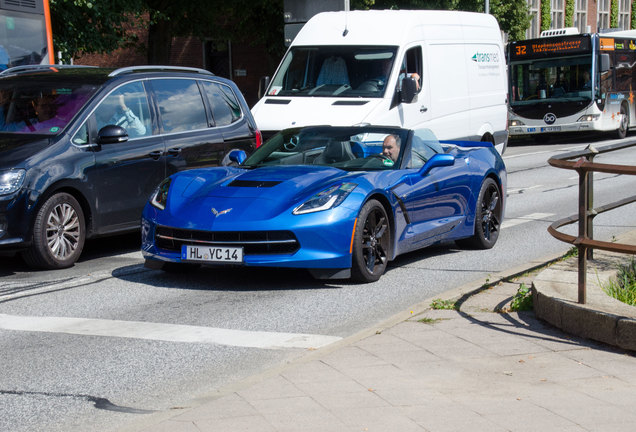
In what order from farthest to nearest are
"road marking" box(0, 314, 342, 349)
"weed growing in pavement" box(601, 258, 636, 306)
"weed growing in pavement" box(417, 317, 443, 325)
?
"weed growing in pavement" box(601, 258, 636, 306)
"weed growing in pavement" box(417, 317, 443, 325)
"road marking" box(0, 314, 342, 349)

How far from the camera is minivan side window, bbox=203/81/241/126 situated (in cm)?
1087

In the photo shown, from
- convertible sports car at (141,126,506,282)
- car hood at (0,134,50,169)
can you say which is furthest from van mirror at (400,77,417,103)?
car hood at (0,134,50,169)

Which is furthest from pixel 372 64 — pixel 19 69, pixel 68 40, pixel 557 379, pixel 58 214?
pixel 557 379

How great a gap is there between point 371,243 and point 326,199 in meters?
0.55

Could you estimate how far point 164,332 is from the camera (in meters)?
6.19

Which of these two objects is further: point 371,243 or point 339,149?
point 339,149

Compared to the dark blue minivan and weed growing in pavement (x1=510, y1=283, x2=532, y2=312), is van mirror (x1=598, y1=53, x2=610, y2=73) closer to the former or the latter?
the dark blue minivan

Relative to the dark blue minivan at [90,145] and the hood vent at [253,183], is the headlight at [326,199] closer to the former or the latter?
the hood vent at [253,183]

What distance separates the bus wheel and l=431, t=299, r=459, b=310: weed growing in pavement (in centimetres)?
2502

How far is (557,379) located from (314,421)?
1.37m

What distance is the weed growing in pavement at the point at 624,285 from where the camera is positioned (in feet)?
21.3

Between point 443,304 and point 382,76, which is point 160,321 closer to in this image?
point 443,304

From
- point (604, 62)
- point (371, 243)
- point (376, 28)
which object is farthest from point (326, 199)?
point (604, 62)

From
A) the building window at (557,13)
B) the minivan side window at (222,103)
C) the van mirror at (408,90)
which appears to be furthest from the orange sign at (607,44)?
the building window at (557,13)
